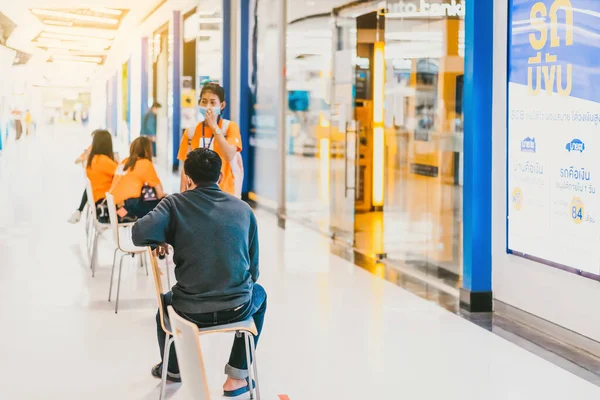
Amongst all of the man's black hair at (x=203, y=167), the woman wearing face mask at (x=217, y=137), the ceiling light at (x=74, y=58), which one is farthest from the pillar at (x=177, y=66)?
the ceiling light at (x=74, y=58)

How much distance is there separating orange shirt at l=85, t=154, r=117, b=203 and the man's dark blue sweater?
4.27 metres

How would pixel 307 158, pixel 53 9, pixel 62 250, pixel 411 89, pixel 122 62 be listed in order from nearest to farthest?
pixel 411 89 < pixel 62 250 < pixel 307 158 < pixel 53 9 < pixel 122 62

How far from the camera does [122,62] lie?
1468 inches

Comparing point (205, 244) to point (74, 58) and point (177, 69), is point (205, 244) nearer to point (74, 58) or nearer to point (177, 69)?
point (177, 69)

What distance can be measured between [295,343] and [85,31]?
26535 millimetres

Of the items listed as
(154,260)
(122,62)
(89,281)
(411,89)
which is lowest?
(89,281)

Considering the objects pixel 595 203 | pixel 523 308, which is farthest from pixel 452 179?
pixel 595 203

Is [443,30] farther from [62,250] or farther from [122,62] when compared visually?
[122,62]

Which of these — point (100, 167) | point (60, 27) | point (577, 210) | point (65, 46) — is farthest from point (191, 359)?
point (65, 46)

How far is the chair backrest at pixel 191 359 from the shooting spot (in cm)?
246

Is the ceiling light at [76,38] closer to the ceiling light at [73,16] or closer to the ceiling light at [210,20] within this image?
the ceiling light at [73,16]

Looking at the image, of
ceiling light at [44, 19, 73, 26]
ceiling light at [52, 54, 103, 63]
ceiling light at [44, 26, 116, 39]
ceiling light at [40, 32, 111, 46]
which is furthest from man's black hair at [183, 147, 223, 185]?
ceiling light at [52, 54, 103, 63]

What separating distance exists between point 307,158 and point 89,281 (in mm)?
4535

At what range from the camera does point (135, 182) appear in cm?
704
